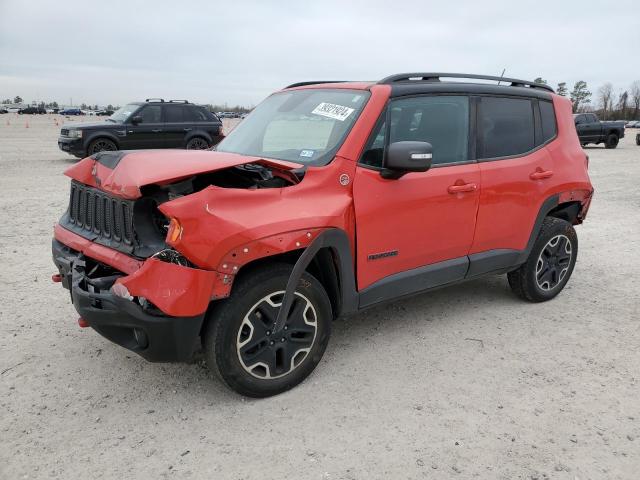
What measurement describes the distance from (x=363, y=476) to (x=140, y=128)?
13.1m

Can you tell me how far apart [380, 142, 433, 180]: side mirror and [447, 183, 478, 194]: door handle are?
0.55 m

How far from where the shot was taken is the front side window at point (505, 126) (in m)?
4.03

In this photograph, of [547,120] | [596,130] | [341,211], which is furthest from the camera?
[596,130]

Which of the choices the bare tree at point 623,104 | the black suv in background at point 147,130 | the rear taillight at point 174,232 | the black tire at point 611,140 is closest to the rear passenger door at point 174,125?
the black suv in background at point 147,130

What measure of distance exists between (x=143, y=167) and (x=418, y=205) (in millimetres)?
1756

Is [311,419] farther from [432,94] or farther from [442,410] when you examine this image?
[432,94]

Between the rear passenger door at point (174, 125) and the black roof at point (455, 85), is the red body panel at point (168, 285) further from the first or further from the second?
the rear passenger door at point (174, 125)

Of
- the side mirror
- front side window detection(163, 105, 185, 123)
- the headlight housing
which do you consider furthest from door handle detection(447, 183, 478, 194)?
the headlight housing

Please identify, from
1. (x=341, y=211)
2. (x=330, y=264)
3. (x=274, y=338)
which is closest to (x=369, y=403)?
(x=274, y=338)

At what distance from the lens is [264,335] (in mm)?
3002

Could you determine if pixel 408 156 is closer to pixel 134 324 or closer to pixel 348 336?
pixel 348 336

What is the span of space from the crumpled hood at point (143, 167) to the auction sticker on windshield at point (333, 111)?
49 centimetres

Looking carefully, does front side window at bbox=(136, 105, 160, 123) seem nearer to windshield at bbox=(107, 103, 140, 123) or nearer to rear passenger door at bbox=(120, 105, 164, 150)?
rear passenger door at bbox=(120, 105, 164, 150)

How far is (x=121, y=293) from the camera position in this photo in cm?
271
